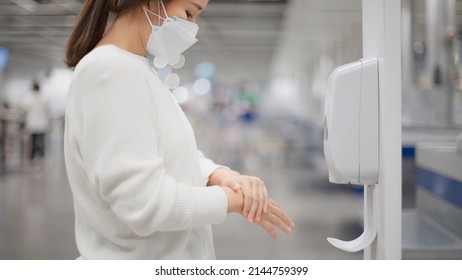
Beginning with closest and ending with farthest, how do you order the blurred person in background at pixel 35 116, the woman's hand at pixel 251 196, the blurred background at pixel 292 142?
the woman's hand at pixel 251 196
the blurred background at pixel 292 142
the blurred person in background at pixel 35 116

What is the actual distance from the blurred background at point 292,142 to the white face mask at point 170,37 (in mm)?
768

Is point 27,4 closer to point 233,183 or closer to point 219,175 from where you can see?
point 219,175

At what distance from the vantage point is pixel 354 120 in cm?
114

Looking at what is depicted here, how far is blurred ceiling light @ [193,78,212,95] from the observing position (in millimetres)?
28250

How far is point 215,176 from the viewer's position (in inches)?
43.2

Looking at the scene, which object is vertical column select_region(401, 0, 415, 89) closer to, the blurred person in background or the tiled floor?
the tiled floor

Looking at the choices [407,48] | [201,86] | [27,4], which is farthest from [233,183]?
[201,86]

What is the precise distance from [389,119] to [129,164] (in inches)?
23.1

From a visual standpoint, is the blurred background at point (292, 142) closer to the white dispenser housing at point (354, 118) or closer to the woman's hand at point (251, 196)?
the white dispenser housing at point (354, 118)

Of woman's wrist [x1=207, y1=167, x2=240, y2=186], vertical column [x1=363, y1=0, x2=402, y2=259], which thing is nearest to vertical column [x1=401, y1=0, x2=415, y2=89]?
vertical column [x1=363, y1=0, x2=402, y2=259]

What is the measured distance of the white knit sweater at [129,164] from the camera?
83cm

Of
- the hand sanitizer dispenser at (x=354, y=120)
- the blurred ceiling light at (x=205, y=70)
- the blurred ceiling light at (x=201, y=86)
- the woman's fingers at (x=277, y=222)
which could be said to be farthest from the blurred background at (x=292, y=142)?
the blurred ceiling light at (x=201, y=86)
